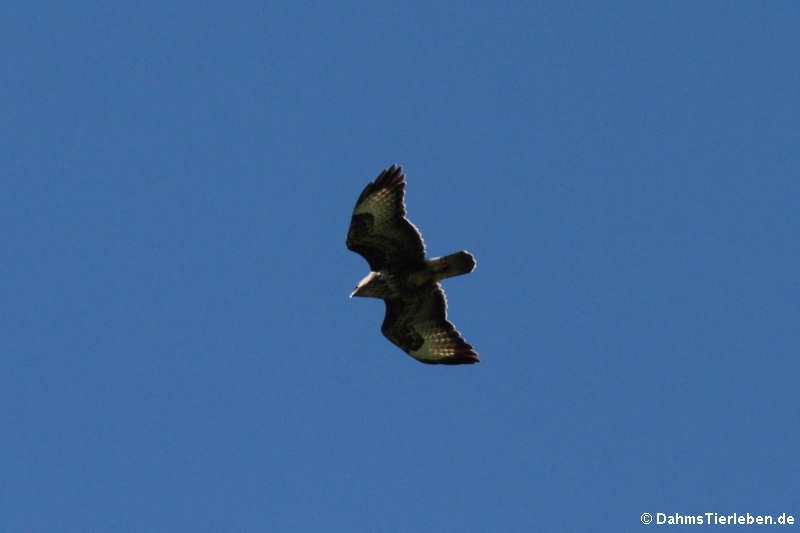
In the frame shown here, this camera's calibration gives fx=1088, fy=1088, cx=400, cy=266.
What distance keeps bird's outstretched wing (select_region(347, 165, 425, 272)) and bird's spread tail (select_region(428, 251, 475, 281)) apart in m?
0.23

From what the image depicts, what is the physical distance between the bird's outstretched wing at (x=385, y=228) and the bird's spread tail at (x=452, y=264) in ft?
0.77

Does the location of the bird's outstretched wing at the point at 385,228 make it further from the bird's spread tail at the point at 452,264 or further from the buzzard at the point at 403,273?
the bird's spread tail at the point at 452,264

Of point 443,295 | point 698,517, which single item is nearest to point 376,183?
point 443,295

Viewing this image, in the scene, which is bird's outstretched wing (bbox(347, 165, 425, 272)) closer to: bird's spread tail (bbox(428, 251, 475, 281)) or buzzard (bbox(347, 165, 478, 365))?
buzzard (bbox(347, 165, 478, 365))

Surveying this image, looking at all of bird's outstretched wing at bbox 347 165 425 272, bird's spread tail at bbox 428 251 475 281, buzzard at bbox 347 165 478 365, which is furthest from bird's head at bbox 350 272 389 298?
bird's spread tail at bbox 428 251 475 281

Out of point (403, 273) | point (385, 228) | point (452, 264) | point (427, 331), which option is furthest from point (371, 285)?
point (427, 331)

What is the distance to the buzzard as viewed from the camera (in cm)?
1595

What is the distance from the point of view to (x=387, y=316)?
57.1 ft

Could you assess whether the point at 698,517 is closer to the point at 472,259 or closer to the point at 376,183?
the point at 472,259

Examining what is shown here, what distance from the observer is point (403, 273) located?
54.0ft

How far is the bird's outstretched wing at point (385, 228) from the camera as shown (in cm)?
1588

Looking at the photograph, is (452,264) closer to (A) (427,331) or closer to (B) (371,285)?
(B) (371,285)

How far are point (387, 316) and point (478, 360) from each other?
5.29 feet

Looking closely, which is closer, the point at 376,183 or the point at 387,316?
the point at 376,183
